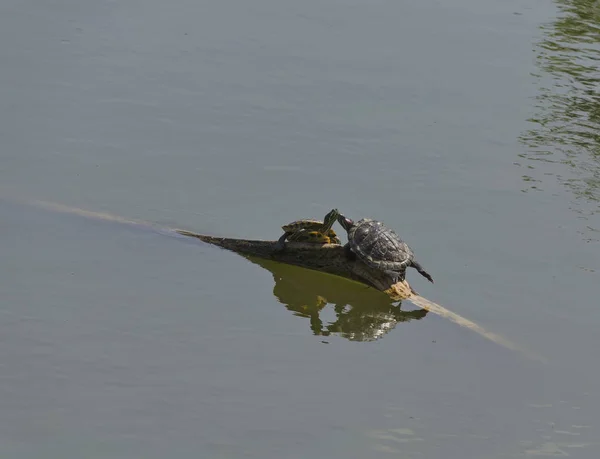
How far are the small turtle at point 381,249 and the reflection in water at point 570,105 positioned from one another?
274cm

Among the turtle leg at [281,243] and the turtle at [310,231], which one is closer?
the turtle at [310,231]

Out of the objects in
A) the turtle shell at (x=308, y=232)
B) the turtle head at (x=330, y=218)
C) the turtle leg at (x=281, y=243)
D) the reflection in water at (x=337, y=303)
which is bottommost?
the reflection in water at (x=337, y=303)

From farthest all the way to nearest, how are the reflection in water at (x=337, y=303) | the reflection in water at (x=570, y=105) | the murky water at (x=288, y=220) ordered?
the reflection in water at (x=570, y=105) → the reflection in water at (x=337, y=303) → the murky water at (x=288, y=220)

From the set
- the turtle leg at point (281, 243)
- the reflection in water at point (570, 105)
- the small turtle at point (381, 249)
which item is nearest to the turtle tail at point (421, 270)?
the small turtle at point (381, 249)

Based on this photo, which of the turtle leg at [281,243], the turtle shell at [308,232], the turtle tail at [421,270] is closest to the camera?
the turtle tail at [421,270]

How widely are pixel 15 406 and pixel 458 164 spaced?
6.14 m

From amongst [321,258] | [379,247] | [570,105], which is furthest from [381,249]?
[570,105]

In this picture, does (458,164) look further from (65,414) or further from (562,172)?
(65,414)

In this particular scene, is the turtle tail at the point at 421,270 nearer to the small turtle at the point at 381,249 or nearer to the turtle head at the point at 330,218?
the small turtle at the point at 381,249

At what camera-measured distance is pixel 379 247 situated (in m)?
8.70

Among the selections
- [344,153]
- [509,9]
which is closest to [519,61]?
[509,9]

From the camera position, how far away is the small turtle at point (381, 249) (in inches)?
342

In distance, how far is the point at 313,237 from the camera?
9.05m

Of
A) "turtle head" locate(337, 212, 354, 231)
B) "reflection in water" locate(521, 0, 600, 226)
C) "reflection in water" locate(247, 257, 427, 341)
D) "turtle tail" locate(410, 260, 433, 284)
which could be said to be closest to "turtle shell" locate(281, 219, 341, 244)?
"turtle head" locate(337, 212, 354, 231)
